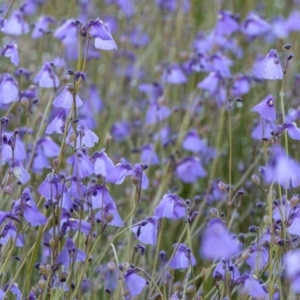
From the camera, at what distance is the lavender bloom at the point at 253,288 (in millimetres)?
1604

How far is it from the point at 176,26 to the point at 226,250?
2.44 metres

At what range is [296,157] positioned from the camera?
113 inches

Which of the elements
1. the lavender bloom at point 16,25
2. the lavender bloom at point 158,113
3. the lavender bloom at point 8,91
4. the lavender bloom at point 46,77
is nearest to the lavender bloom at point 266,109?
the lavender bloom at point 46,77

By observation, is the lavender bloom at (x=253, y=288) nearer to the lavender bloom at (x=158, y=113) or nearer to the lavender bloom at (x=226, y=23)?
the lavender bloom at (x=158, y=113)

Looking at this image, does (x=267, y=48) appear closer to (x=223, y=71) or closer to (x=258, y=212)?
(x=223, y=71)

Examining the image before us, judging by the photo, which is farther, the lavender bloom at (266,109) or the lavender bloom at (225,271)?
the lavender bloom at (266,109)

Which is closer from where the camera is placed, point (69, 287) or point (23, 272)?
point (69, 287)

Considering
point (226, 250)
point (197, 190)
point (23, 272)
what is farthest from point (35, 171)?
point (226, 250)

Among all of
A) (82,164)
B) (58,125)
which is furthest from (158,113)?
(82,164)

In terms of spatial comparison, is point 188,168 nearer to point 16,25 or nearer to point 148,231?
point 16,25

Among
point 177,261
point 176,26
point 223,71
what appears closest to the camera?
point 177,261

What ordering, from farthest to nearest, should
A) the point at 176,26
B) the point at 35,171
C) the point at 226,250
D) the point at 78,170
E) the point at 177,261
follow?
1. the point at 176,26
2. the point at 35,171
3. the point at 177,261
4. the point at 78,170
5. the point at 226,250

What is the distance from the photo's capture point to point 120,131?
10.3ft

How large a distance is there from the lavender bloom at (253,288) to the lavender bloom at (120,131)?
157 cm
